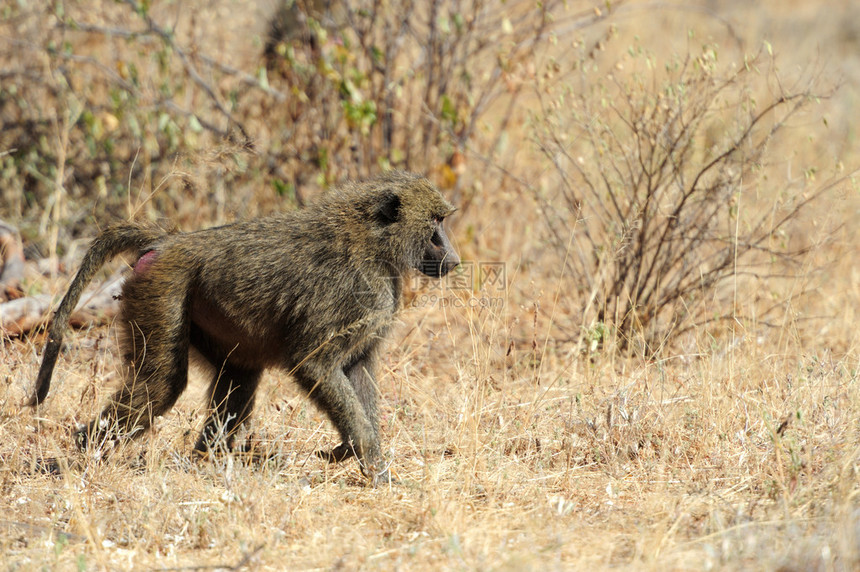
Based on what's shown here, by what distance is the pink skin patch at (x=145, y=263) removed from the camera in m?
3.52

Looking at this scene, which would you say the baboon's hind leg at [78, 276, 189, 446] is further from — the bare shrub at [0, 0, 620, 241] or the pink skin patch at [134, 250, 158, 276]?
the bare shrub at [0, 0, 620, 241]

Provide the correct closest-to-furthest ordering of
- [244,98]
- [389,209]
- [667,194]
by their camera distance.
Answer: [389,209], [667,194], [244,98]

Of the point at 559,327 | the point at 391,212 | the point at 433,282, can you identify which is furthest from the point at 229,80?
the point at 391,212

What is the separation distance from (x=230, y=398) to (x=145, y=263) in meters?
0.74

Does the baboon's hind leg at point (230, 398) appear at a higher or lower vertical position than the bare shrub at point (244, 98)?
lower

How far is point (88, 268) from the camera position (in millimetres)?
3555

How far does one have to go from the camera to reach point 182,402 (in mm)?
4367

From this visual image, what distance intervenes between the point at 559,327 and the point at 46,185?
4.25 meters

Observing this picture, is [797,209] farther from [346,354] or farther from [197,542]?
[197,542]

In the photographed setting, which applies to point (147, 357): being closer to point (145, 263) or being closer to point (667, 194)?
point (145, 263)

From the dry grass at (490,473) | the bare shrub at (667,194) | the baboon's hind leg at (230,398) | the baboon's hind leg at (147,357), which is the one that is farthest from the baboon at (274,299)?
the bare shrub at (667,194)

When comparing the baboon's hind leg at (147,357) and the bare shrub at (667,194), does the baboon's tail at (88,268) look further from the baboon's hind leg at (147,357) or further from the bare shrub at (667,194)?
the bare shrub at (667,194)

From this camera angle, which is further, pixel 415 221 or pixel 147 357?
pixel 415 221

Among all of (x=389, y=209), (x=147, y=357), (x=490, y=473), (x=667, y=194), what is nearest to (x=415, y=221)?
(x=389, y=209)
